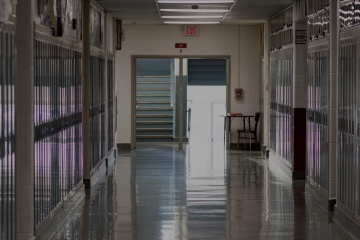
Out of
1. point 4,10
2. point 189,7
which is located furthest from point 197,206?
point 189,7

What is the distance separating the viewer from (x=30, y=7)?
659 centimetres

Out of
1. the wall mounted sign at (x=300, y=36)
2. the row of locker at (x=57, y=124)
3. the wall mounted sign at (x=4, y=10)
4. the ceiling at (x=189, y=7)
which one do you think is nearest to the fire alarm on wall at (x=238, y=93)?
the ceiling at (x=189, y=7)

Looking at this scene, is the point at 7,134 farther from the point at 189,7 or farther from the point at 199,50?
the point at 199,50

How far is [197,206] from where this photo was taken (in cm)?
962

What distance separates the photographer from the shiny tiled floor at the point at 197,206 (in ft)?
26.1

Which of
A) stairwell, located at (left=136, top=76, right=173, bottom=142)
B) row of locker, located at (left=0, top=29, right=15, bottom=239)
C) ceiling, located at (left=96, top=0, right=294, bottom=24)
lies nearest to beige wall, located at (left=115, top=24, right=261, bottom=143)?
Result: ceiling, located at (left=96, top=0, right=294, bottom=24)

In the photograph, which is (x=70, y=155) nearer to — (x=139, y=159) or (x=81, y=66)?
(x=81, y=66)

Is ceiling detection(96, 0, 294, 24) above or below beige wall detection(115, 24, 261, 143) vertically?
above

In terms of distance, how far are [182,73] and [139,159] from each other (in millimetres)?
3171

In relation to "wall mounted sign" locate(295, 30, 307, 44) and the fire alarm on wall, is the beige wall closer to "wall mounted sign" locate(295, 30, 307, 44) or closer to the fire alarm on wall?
the fire alarm on wall

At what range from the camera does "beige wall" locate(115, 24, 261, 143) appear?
17562mm

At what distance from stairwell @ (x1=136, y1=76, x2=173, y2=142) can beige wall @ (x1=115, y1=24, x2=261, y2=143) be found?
6.10ft

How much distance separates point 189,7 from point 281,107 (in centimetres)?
250

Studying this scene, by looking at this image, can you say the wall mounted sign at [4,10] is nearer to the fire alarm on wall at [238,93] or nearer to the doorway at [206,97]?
the fire alarm on wall at [238,93]
